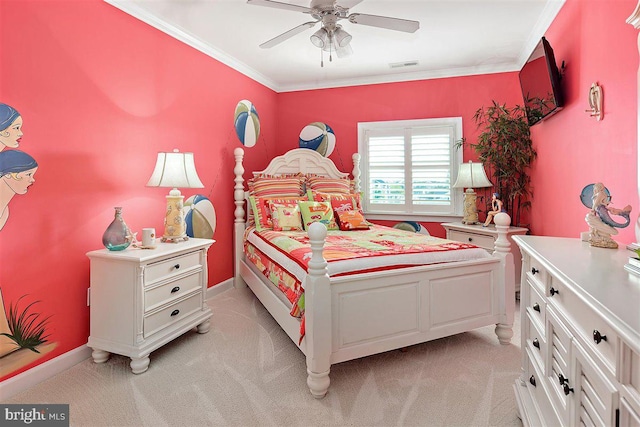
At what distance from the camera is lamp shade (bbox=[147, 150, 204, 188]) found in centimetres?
265

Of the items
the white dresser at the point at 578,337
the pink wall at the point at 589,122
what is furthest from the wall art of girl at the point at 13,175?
the pink wall at the point at 589,122

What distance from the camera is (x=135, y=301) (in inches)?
86.7

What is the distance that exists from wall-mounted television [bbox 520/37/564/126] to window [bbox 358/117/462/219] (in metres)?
1.22

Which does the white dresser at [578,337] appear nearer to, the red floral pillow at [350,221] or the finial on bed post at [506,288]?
the finial on bed post at [506,288]

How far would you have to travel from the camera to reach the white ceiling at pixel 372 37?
9.22 ft

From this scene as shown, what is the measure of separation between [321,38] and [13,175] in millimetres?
2119

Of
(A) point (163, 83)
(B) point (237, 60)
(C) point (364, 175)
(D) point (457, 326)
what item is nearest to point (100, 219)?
(A) point (163, 83)

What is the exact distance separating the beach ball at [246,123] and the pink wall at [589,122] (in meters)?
3.20

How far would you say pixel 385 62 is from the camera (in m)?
4.12

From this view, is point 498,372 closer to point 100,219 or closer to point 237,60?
point 100,219

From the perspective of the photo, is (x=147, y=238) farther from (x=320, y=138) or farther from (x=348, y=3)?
(x=320, y=138)

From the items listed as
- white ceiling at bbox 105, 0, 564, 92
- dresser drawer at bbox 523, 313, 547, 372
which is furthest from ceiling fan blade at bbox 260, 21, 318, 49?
dresser drawer at bbox 523, 313, 547, 372

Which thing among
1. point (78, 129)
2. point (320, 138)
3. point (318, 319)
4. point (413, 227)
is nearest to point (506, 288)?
point (318, 319)

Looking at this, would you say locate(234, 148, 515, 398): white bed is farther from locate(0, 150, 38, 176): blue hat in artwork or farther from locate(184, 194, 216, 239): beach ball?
locate(0, 150, 38, 176): blue hat in artwork
